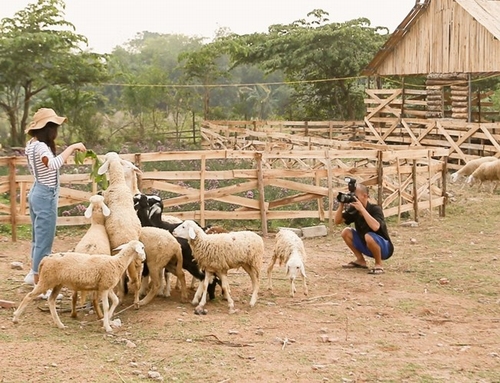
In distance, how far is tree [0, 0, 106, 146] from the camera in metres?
27.9

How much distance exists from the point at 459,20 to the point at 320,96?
12.5 meters

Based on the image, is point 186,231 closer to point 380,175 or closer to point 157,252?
point 157,252

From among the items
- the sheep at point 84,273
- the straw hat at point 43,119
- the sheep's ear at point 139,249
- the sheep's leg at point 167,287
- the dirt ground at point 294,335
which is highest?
the straw hat at point 43,119

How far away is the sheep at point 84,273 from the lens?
716 centimetres

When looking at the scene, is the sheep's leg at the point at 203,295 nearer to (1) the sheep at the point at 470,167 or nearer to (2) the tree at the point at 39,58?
(1) the sheep at the point at 470,167

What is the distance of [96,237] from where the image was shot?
7.93 m

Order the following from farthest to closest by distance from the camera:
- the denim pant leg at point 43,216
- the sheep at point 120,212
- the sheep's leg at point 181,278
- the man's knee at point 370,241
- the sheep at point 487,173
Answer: the sheep at point 487,173
the man's knee at point 370,241
the sheep's leg at point 181,278
the denim pant leg at point 43,216
the sheep at point 120,212

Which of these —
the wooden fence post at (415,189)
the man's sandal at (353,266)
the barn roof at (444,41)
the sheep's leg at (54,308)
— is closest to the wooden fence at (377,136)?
the barn roof at (444,41)

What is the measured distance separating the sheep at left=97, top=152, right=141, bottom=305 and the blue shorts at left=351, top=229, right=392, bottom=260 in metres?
3.32

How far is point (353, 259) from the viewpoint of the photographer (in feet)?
37.4

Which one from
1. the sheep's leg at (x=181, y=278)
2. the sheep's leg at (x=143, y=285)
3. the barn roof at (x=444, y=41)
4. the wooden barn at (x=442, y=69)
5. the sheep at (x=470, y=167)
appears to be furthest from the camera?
the barn roof at (x=444, y=41)

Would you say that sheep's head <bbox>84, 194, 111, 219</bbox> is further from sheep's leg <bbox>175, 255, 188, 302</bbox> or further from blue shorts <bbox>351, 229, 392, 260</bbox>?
blue shorts <bbox>351, 229, 392, 260</bbox>

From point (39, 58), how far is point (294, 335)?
23435mm

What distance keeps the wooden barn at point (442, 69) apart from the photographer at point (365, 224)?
484 inches
